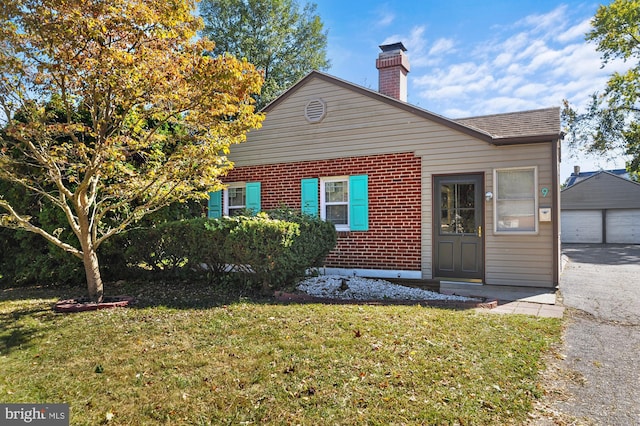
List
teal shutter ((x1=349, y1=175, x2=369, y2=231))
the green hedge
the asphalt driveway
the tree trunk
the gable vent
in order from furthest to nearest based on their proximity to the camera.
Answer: the gable vent
teal shutter ((x1=349, y1=175, x2=369, y2=231))
the green hedge
the tree trunk
the asphalt driveway

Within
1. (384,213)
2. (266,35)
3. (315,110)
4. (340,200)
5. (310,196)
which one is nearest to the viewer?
(384,213)

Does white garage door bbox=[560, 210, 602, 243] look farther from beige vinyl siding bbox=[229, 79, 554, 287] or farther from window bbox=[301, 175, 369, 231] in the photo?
window bbox=[301, 175, 369, 231]

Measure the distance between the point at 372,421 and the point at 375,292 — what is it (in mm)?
4402

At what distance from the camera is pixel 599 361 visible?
3.92 metres

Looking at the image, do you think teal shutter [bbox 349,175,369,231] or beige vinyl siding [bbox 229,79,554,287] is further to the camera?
teal shutter [bbox 349,175,369,231]

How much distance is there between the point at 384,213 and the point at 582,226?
2427cm

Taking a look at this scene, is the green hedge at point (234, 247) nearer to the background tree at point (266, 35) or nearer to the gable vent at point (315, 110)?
the gable vent at point (315, 110)

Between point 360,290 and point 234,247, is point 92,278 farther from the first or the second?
point 360,290

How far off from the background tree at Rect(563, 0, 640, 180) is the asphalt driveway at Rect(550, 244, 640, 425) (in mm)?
20547

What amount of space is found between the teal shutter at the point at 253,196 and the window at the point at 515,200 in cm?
561

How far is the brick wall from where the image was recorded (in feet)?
27.2

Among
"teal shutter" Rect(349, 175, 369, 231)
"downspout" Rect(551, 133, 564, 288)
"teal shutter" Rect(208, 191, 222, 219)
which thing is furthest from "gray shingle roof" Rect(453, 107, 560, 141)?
"teal shutter" Rect(208, 191, 222, 219)

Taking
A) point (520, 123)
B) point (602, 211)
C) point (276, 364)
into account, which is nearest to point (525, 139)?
point (520, 123)

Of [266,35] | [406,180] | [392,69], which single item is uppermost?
[266,35]
